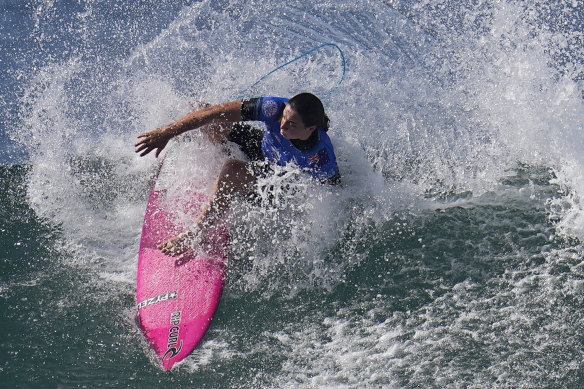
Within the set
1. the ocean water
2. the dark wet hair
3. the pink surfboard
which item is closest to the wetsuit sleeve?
the dark wet hair

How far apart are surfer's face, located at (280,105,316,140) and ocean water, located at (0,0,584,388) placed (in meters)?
0.46

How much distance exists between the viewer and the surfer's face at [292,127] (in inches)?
150

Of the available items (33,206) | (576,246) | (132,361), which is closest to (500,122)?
(576,246)

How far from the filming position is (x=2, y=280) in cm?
403

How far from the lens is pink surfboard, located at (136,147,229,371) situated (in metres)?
3.75

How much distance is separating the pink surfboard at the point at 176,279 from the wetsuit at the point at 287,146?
0.70 m

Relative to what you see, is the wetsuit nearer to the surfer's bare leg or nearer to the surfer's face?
the surfer's face

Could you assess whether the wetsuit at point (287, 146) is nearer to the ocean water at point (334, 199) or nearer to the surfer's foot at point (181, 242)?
the ocean water at point (334, 199)

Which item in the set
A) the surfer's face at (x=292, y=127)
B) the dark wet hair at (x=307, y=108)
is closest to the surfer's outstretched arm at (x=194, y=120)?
the surfer's face at (x=292, y=127)

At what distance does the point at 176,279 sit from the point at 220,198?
63 centimetres

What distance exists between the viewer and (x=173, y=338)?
12.2 ft

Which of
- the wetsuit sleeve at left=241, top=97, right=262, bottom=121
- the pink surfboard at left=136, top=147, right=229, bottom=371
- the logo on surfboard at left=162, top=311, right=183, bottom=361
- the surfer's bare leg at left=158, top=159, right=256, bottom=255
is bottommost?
the logo on surfboard at left=162, top=311, right=183, bottom=361

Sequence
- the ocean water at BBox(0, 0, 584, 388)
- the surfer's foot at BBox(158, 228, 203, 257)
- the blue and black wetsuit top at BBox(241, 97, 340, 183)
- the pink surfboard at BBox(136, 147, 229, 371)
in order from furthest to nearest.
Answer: the surfer's foot at BBox(158, 228, 203, 257) → the blue and black wetsuit top at BBox(241, 97, 340, 183) → the pink surfboard at BBox(136, 147, 229, 371) → the ocean water at BBox(0, 0, 584, 388)

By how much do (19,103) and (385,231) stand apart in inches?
156
